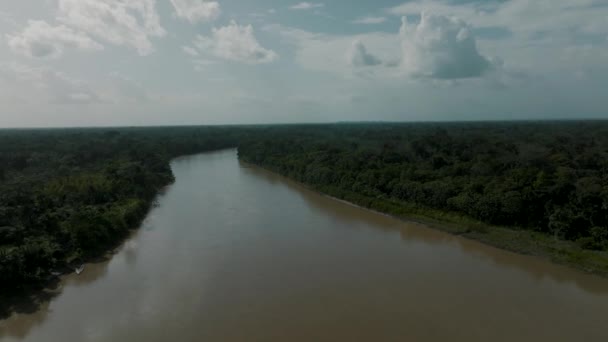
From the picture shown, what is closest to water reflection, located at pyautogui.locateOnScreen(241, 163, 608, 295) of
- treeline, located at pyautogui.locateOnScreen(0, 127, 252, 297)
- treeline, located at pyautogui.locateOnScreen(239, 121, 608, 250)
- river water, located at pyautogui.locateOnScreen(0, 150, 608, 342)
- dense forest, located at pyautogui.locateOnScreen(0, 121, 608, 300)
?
river water, located at pyautogui.locateOnScreen(0, 150, 608, 342)

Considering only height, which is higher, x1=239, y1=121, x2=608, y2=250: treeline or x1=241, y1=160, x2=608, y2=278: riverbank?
x1=239, y1=121, x2=608, y2=250: treeline

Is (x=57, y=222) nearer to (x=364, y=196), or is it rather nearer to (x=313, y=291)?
(x=313, y=291)

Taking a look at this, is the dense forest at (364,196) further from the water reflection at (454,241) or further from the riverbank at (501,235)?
the water reflection at (454,241)

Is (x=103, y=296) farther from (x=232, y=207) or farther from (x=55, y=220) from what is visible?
(x=232, y=207)

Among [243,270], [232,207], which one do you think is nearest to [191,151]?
[232,207]

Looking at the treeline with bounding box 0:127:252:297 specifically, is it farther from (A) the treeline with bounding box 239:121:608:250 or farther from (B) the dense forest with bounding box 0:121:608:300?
(A) the treeline with bounding box 239:121:608:250

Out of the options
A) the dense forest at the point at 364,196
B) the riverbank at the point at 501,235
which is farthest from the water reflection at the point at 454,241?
the dense forest at the point at 364,196
